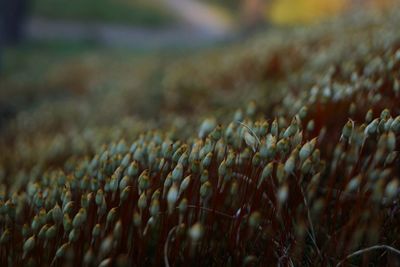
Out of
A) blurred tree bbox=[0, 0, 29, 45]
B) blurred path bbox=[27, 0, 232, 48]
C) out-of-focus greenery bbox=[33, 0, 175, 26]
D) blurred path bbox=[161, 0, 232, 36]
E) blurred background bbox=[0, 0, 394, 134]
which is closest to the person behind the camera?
blurred background bbox=[0, 0, 394, 134]

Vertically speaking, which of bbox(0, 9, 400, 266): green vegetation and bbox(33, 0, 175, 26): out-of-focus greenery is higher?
bbox(0, 9, 400, 266): green vegetation

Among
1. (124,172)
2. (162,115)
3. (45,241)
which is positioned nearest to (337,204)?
(124,172)

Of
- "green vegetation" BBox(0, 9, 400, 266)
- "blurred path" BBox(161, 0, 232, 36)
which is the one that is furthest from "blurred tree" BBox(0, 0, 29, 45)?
A: "green vegetation" BBox(0, 9, 400, 266)

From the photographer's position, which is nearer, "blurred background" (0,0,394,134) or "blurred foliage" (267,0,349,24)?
"blurred background" (0,0,394,134)

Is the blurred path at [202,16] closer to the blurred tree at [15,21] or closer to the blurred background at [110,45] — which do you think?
the blurred background at [110,45]

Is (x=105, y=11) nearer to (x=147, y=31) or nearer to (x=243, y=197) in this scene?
(x=147, y=31)

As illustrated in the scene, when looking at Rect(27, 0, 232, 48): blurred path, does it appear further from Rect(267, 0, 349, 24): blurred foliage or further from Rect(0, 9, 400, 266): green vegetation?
Rect(0, 9, 400, 266): green vegetation

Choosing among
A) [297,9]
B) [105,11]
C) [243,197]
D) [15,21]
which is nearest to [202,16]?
[105,11]

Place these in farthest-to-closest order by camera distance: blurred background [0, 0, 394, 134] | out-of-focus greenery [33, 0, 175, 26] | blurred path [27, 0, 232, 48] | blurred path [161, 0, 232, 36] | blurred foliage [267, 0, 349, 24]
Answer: blurred path [161, 0, 232, 36]
out-of-focus greenery [33, 0, 175, 26]
blurred path [27, 0, 232, 48]
blurred foliage [267, 0, 349, 24]
blurred background [0, 0, 394, 134]
